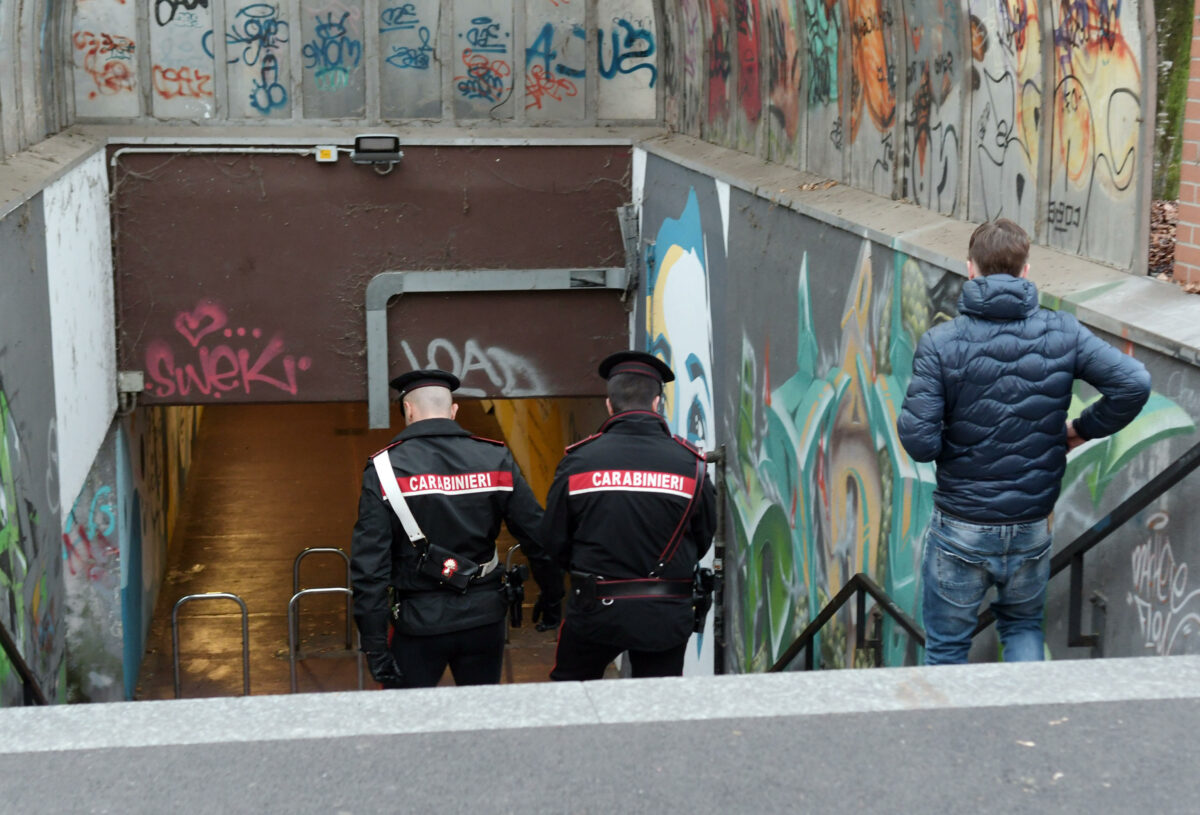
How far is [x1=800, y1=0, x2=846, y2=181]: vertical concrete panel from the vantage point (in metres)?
7.58

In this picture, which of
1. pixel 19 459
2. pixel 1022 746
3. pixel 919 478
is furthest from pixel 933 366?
pixel 19 459

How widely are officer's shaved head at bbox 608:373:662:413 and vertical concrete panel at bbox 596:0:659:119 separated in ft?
20.9

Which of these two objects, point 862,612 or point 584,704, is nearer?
point 584,704

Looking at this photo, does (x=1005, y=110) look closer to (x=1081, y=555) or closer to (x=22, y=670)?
(x=1081, y=555)

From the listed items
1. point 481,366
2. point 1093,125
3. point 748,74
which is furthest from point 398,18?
point 1093,125

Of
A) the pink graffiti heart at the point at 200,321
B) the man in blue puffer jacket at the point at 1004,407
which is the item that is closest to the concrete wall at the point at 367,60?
the pink graffiti heart at the point at 200,321

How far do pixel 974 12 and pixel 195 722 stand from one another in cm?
438

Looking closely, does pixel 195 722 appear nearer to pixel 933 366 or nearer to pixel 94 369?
pixel 933 366

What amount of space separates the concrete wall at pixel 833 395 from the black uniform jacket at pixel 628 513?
1.00m

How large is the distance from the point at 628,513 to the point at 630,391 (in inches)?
18.2

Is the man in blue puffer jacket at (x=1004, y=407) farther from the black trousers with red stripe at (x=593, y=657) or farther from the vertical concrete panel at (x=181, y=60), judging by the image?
the vertical concrete panel at (x=181, y=60)

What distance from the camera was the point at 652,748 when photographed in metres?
3.11

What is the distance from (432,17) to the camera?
10969 millimetres

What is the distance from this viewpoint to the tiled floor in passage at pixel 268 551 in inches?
466
